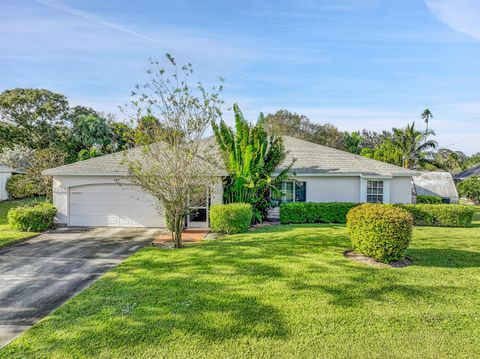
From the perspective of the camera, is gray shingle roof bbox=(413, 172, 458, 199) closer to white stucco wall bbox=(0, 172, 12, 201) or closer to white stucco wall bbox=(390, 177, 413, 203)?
white stucco wall bbox=(390, 177, 413, 203)

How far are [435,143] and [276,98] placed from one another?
20.3 meters

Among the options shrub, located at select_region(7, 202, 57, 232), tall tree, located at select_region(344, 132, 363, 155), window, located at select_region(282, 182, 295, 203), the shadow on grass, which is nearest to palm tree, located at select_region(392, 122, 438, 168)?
tall tree, located at select_region(344, 132, 363, 155)

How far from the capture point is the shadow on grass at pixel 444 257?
8.29 meters

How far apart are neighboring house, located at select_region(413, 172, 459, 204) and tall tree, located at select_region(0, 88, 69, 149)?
37.0 m

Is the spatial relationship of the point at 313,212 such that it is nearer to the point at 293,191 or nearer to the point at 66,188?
the point at 293,191

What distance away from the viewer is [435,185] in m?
24.8

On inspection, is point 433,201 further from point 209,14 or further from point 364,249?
point 209,14

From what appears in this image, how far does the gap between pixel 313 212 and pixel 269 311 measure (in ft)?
34.4

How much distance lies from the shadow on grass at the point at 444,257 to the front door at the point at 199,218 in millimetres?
8725

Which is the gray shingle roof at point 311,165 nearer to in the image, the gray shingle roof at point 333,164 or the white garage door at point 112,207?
the gray shingle roof at point 333,164

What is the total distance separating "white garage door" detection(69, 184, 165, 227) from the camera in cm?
1475

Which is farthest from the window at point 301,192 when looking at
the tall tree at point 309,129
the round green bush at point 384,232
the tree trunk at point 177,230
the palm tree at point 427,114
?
the palm tree at point 427,114

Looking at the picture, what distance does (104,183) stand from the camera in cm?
1473

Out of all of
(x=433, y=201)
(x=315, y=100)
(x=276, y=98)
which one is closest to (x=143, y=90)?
(x=276, y=98)
